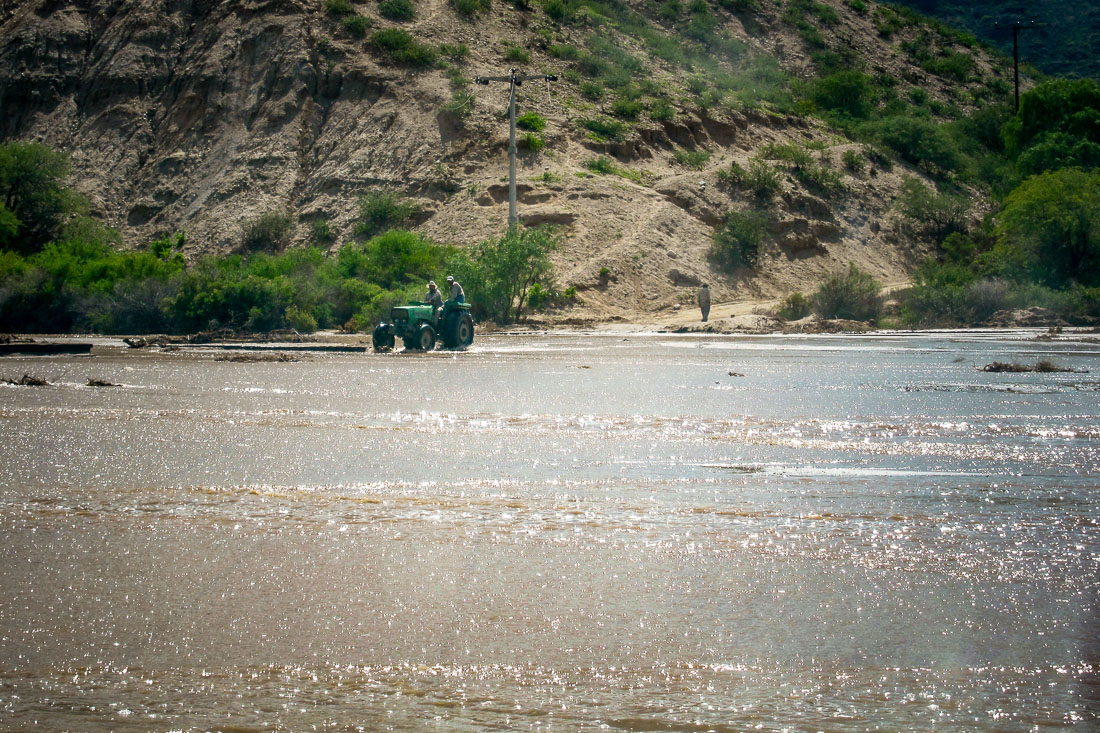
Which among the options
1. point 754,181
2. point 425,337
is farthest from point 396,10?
point 425,337

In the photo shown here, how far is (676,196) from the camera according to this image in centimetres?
5400

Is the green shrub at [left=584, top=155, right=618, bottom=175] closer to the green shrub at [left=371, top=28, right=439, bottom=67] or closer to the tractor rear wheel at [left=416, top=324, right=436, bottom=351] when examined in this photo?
the green shrub at [left=371, top=28, right=439, bottom=67]

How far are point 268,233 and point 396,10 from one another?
17588mm

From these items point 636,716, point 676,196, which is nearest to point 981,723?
point 636,716

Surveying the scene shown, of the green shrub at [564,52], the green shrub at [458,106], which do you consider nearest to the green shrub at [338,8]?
the green shrub at [458,106]

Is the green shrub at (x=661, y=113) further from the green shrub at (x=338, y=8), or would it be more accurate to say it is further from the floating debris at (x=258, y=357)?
the floating debris at (x=258, y=357)

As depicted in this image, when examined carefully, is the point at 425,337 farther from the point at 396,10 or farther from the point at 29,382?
the point at 396,10

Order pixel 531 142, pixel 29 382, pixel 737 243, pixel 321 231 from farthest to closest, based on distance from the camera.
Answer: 1. pixel 531 142
2. pixel 321 231
3. pixel 737 243
4. pixel 29 382

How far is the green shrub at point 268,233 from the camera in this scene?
52.0m

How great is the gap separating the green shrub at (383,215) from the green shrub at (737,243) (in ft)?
47.6

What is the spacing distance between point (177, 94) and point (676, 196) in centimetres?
2935

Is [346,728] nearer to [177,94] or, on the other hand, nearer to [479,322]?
[479,322]

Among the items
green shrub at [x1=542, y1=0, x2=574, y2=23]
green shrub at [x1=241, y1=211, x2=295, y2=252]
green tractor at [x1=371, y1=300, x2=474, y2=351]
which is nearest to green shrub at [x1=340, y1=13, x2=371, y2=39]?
green shrub at [x1=241, y1=211, x2=295, y2=252]

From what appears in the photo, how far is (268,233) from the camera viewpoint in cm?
5197
